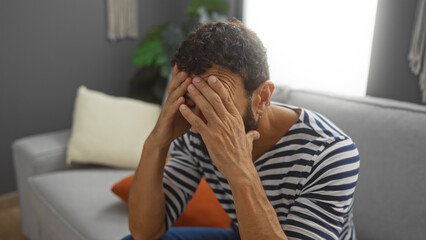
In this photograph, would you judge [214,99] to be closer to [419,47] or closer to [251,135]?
[251,135]

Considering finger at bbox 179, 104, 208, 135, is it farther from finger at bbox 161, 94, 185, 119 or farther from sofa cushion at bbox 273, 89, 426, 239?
sofa cushion at bbox 273, 89, 426, 239

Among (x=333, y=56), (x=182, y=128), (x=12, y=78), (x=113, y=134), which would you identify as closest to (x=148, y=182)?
(x=182, y=128)

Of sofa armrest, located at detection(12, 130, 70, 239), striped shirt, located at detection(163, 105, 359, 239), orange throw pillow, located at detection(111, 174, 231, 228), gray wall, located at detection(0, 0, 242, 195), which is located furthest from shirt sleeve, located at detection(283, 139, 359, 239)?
gray wall, located at detection(0, 0, 242, 195)

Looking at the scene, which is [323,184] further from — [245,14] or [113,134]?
[245,14]

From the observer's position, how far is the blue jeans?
1.07 m

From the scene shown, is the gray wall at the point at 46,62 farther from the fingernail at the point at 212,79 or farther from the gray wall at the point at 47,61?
the fingernail at the point at 212,79

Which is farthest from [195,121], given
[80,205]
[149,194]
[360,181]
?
[80,205]

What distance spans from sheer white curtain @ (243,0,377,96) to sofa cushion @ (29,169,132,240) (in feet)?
3.98

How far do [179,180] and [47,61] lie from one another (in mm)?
1752

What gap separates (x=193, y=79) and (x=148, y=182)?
1.15 ft

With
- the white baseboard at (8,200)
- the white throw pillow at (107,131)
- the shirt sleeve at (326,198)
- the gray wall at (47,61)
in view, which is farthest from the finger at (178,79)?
the white baseboard at (8,200)

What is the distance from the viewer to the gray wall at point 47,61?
7.36 ft

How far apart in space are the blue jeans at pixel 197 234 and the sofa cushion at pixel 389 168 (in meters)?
0.48

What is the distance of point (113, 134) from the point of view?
1.86m
